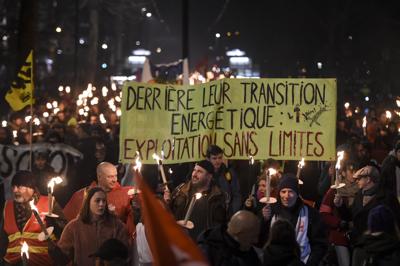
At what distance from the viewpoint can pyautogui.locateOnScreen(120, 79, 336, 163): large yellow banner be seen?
11.3 metres

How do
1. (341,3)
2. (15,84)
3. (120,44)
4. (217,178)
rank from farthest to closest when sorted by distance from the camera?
1. (120,44)
2. (341,3)
3. (15,84)
4. (217,178)

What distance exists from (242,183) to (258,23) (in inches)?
2553

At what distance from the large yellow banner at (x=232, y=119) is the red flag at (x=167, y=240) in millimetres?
6193

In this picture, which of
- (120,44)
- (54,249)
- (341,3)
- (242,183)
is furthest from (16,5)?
(120,44)

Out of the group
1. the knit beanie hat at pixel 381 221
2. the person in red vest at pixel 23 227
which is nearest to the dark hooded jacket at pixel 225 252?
the knit beanie hat at pixel 381 221

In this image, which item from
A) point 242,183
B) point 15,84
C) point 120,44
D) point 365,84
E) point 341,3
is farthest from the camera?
point 120,44

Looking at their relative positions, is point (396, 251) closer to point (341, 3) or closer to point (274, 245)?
point (274, 245)

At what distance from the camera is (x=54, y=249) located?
8.89 m

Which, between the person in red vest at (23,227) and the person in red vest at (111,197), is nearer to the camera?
the person in red vest at (23,227)

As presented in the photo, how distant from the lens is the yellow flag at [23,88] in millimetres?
15148

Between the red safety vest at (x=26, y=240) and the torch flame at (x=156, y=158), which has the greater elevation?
the torch flame at (x=156, y=158)

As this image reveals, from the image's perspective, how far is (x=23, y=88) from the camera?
16625 mm

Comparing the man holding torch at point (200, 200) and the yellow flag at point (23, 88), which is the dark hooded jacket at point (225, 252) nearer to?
the man holding torch at point (200, 200)

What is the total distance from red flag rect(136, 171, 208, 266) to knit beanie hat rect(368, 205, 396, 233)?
348 centimetres
